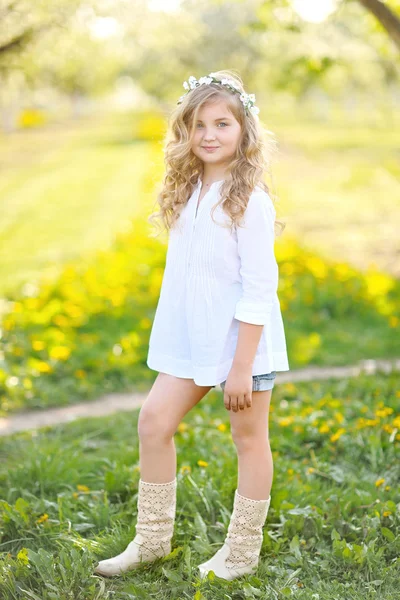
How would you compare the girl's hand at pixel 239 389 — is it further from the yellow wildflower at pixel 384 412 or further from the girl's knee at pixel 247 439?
the yellow wildflower at pixel 384 412

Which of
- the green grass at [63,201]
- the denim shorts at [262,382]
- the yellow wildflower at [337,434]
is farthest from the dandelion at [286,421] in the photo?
the denim shorts at [262,382]

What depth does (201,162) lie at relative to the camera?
2.68 metres

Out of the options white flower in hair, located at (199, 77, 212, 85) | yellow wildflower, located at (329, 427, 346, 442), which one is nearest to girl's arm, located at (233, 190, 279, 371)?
white flower in hair, located at (199, 77, 212, 85)

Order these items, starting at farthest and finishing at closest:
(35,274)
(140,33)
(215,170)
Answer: (140,33), (35,274), (215,170)

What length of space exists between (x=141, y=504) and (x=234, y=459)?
86 cm

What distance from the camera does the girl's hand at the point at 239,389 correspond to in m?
2.38

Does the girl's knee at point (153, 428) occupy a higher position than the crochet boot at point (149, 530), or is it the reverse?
the girl's knee at point (153, 428)

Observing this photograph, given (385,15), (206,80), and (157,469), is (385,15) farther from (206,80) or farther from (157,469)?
(157,469)

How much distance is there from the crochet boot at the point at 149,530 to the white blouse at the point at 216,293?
0.44 m

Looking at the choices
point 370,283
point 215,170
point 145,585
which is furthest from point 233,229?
point 370,283

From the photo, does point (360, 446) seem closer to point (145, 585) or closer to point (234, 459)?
point (234, 459)

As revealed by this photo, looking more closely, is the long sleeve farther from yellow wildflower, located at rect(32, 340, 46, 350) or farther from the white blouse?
yellow wildflower, located at rect(32, 340, 46, 350)

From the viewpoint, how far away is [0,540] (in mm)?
2902

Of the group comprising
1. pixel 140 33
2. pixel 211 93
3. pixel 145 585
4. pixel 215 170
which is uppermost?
pixel 140 33
